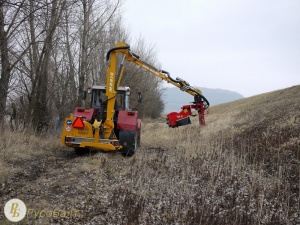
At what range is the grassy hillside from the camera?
15.6ft

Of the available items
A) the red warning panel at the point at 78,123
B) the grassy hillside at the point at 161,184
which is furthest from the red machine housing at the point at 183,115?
the red warning panel at the point at 78,123

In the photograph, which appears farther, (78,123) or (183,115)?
(183,115)

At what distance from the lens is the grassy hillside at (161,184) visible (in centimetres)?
475

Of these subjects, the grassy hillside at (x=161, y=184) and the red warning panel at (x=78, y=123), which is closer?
the grassy hillside at (x=161, y=184)

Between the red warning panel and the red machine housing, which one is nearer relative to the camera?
the red warning panel

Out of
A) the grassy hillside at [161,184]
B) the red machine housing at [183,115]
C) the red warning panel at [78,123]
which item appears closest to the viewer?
the grassy hillside at [161,184]

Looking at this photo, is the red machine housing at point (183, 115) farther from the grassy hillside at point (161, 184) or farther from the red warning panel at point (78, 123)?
the red warning panel at point (78, 123)

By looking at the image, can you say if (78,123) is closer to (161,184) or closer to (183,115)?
(161,184)

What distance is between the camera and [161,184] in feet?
19.8

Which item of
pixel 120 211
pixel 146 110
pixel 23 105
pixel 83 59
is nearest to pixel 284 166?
pixel 120 211

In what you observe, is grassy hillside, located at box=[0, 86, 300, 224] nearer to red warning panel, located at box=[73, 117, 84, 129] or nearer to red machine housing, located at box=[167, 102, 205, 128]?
red warning panel, located at box=[73, 117, 84, 129]

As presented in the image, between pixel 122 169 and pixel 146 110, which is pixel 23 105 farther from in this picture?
pixel 146 110

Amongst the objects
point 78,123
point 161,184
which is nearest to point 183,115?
point 78,123

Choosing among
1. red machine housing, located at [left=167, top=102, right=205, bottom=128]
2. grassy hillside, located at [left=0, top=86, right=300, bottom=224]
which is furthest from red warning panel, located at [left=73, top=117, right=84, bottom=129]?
red machine housing, located at [left=167, top=102, right=205, bottom=128]
